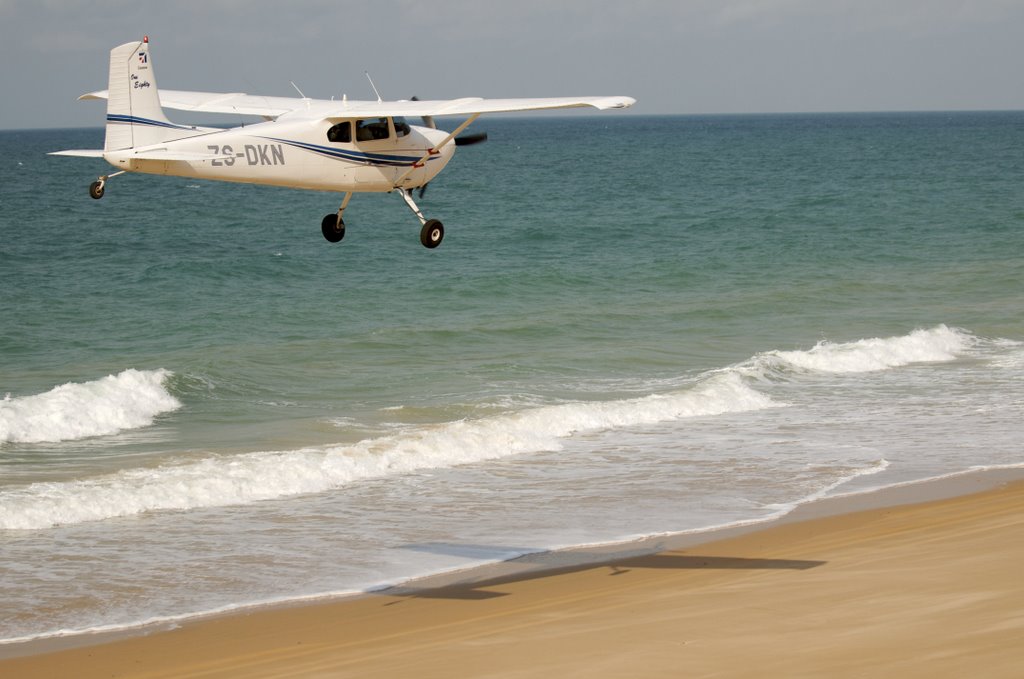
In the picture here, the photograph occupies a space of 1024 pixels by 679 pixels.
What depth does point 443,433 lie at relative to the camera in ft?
57.1

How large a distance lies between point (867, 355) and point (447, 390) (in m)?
7.84

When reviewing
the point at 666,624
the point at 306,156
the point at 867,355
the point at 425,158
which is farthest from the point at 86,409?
the point at 867,355

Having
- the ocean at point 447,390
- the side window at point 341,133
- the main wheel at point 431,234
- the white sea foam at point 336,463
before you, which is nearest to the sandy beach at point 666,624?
the ocean at point 447,390

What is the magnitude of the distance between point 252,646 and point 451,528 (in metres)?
3.64

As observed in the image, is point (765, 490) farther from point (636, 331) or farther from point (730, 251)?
point (730, 251)

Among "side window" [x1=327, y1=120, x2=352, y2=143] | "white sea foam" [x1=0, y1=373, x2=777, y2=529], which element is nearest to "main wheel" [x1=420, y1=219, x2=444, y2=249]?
"side window" [x1=327, y1=120, x2=352, y2=143]

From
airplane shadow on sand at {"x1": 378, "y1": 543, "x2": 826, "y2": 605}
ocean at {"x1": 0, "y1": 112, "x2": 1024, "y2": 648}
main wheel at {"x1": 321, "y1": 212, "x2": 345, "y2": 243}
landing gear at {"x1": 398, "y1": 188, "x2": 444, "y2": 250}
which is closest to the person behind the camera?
airplane shadow on sand at {"x1": 378, "y1": 543, "x2": 826, "y2": 605}

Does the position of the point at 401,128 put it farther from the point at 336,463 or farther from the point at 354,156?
the point at 336,463

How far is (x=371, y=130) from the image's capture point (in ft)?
55.2

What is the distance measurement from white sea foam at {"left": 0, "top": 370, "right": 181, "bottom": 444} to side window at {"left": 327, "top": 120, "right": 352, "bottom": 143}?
18.6 feet

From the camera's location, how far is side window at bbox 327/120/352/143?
1642 centimetres

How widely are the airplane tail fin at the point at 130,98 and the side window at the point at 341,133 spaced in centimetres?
254

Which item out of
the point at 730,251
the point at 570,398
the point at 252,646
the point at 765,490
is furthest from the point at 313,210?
the point at 252,646

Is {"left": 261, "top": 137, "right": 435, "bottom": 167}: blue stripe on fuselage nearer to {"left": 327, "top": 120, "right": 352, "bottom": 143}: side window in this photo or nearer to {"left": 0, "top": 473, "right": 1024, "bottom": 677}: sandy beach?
{"left": 327, "top": 120, "right": 352, "bottom": 143}: side window
